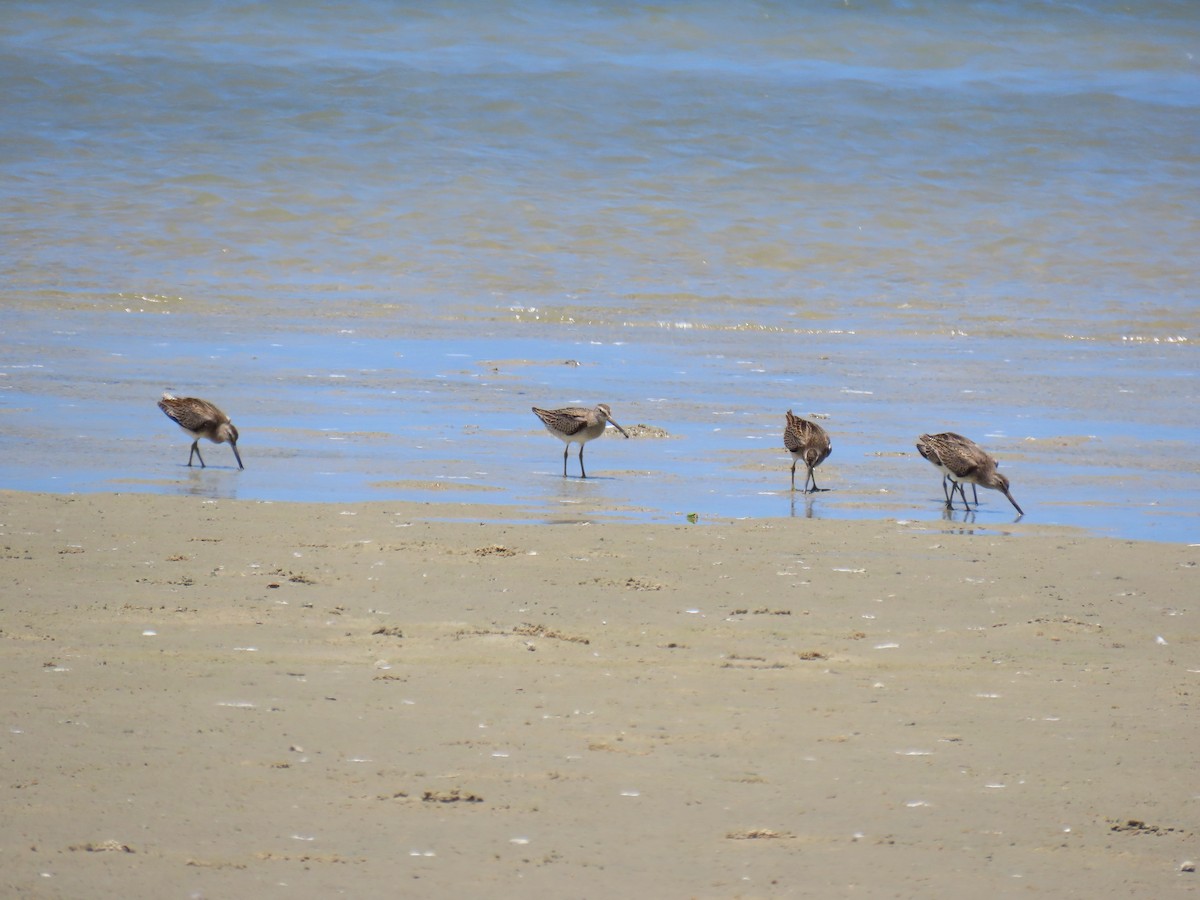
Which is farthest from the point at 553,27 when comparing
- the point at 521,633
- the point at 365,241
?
the point at 521,633

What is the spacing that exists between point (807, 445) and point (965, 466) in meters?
1.01

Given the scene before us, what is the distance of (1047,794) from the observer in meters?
5.09

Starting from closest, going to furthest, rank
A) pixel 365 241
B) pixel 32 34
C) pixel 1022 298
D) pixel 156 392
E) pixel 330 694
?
pixel 330 694 < pixel 156 392 < pixel 1022 298 < pixel 365 241 < pixel 32 34

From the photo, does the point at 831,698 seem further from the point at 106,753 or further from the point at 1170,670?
the point at 106,753

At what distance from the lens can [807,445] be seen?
10.6 metres

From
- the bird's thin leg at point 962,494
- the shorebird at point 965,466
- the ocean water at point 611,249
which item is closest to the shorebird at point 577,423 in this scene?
the ocean water at point 611,249

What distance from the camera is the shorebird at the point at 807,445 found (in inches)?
415

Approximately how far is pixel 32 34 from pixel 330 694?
123 feet

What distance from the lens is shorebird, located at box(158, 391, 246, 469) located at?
10.9 metres

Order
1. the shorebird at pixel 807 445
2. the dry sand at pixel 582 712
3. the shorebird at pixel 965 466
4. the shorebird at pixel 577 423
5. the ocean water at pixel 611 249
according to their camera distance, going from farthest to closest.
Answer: the ocean water at pixel 611 249 < the shorebird at pixel 577 423 < the shorebird at pixel 807 445 < the shorebird at pixel 965 466 < the dry sand at pixel 582 712

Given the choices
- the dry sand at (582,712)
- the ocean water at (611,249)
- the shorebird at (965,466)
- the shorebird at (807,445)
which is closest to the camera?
the dry sand at (582,712)

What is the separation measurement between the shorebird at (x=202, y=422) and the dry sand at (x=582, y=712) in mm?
2224

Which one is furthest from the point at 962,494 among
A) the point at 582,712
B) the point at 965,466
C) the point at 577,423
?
the point at 582,712

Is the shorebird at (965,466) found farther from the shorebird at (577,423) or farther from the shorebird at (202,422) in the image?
the shorebird at (202,422)
